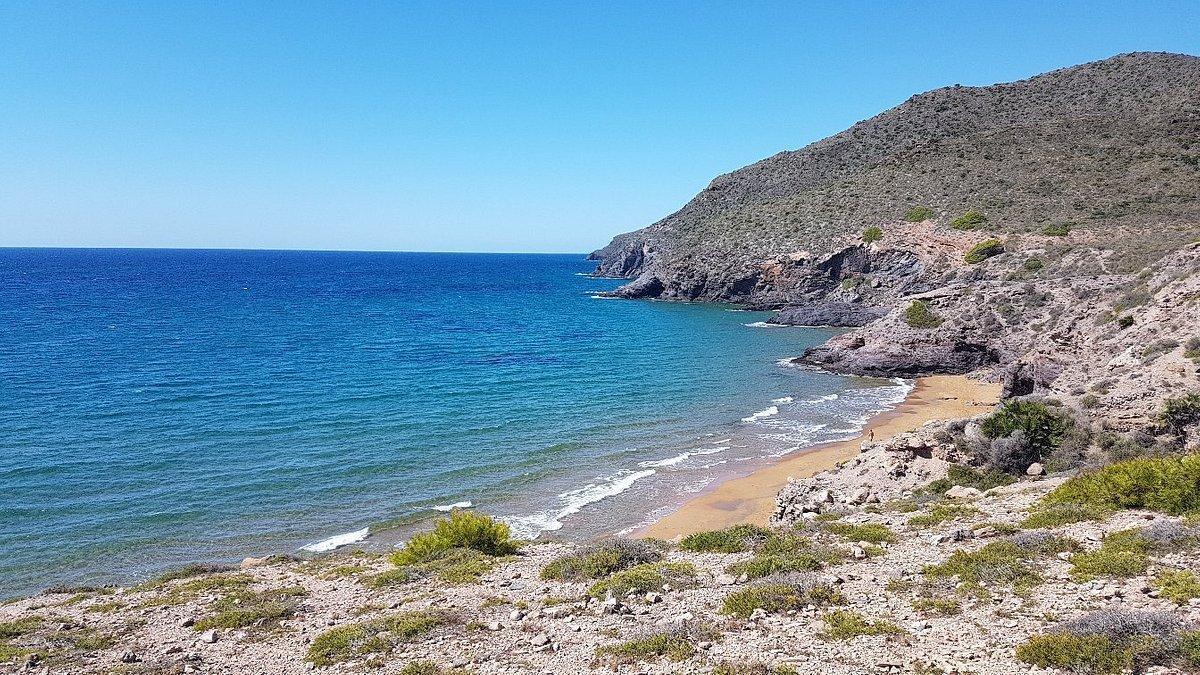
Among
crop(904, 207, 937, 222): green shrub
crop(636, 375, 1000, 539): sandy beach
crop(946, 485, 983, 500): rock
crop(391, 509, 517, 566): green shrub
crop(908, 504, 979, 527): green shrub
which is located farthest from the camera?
crop(904, 207, 937, 222): green shrub

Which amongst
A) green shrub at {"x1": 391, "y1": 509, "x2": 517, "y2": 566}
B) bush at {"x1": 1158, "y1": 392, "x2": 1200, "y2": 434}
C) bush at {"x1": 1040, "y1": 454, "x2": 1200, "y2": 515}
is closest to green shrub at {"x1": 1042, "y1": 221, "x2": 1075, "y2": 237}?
bush at {"x1": 1158, "y1": 392, "x2": 1200, "y2": 434}

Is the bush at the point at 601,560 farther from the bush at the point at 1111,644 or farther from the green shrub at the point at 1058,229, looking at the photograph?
the green shrub at the point at 1058,229

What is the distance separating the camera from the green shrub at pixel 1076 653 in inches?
283

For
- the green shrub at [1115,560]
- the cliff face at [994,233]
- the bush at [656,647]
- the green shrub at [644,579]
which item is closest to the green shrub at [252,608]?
the green shrub at [644,579]

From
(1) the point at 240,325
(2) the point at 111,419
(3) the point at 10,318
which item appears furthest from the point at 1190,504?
(3) the point at 10,318

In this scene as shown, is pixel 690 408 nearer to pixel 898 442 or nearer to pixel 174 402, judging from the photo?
pixel 898 442

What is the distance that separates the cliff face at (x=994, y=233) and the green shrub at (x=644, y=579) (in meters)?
14.0

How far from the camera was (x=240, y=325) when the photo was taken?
66.1m

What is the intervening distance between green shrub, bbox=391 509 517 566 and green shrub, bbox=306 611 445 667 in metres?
4.34

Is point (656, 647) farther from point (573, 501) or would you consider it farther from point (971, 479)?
point (573, 501)

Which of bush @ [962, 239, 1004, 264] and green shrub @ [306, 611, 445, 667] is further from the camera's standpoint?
bush @ [962, 239, 1004, 264]

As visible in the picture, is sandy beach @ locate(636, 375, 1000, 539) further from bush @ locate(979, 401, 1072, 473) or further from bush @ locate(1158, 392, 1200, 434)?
bush @ locate(1158, 392, 1200, 434)

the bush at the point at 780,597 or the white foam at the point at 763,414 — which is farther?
the white foam at the point at 763,414

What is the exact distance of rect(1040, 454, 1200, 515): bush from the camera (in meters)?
11.8
